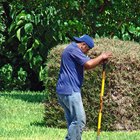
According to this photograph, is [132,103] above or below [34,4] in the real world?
below

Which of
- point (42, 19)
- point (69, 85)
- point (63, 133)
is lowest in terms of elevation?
point (63, 133)

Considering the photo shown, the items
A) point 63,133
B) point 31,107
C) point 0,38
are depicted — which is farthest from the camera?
point 0,38

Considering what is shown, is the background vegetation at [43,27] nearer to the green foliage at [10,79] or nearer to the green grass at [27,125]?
the green foliage at [10,79]

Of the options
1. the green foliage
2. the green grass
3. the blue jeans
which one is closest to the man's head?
the blue jeans

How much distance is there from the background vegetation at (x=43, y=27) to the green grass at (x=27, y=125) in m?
2.16

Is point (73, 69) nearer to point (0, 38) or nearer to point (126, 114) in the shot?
point (126, 114)

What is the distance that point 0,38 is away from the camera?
17.7 m

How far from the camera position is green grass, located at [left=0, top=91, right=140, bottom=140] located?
990 cm

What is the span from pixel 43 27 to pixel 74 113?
28.4 ft

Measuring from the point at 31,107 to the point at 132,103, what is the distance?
3372 millimetres

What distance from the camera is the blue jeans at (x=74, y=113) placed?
27.1ft

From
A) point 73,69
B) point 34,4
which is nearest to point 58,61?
point 73,69

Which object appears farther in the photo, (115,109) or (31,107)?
(31,107)

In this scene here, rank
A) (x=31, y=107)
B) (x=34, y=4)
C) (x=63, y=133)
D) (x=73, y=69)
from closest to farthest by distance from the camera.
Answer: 1. (x=73, y=69)
2. (x=63, y=133)
3. (x=31, y=107)
4. (x=34, y=4)
